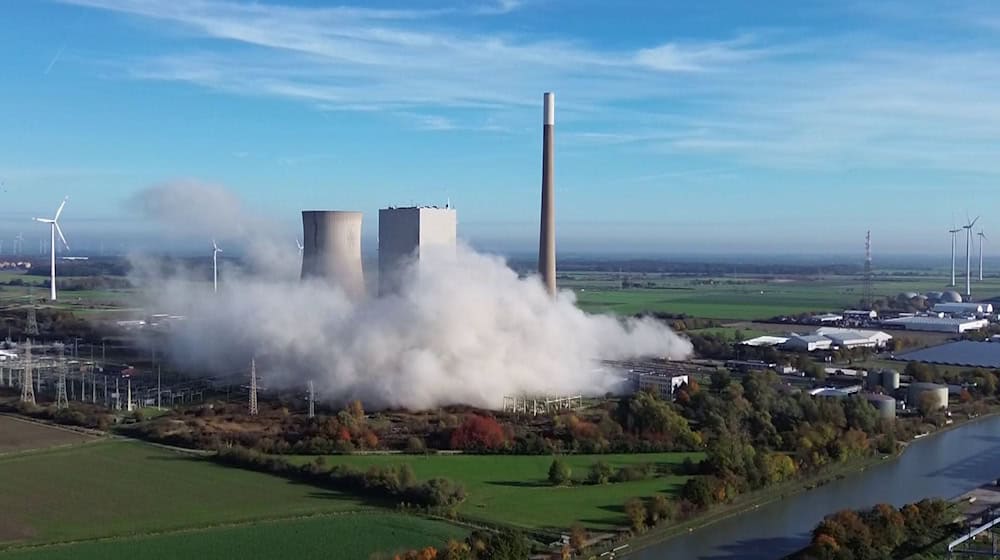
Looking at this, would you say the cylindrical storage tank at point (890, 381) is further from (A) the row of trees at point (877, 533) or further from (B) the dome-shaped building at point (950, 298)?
(B) the dome-shaped building at point (950, 298)

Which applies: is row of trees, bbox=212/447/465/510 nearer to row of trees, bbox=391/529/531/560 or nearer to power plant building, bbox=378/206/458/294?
row of trees, bbox=391/529/531/560

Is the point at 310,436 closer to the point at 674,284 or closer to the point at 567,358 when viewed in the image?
the point at 567,358

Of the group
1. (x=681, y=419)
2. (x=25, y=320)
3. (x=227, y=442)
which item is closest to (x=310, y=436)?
→ (x=227, y=442)

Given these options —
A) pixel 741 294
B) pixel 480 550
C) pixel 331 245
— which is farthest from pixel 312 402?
pixel 741 294

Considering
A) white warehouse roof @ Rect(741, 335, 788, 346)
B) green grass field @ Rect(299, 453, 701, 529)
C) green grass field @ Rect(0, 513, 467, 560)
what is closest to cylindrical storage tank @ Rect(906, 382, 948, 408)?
green grass field @ Rect(299, 453, 701, 529)

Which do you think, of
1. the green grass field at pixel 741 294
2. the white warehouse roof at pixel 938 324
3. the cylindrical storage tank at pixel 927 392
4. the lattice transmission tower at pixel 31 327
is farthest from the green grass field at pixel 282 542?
the white warehouse roof at pixel 938 324

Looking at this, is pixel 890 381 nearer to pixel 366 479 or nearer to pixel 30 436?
pixel 366 479

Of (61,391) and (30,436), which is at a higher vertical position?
(61,391)
